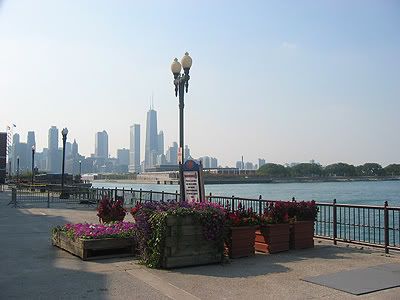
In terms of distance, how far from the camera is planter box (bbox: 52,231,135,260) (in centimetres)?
989

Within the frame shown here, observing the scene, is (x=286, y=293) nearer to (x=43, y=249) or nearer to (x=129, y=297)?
(x=129, y=297)

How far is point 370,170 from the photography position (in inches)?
6998

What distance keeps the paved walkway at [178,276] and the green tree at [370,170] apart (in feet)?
573

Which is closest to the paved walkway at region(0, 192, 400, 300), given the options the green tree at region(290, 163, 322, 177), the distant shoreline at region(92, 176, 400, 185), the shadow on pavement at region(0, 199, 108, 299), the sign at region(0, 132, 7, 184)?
the shadow on pavement at region(0, 199, 108, 299)

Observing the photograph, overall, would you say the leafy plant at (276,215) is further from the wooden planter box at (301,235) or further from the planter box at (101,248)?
the planter box at (101,248)

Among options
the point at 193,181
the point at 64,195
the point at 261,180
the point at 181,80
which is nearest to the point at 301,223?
the point at 193,181

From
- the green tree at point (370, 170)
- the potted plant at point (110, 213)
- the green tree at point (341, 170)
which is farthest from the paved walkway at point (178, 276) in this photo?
the green tree at point (370, 170)

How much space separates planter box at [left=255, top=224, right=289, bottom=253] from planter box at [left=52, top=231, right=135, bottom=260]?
282 cm

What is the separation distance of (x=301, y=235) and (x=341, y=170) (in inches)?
6594

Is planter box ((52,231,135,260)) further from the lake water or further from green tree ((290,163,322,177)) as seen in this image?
green tree ((290,163,322,177))

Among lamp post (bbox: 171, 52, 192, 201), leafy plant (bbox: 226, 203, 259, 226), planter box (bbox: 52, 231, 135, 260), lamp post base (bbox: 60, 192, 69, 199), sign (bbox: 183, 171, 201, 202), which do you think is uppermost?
lamp post (bbox: 171, 52, 192, 201)

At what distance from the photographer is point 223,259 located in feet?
30.9

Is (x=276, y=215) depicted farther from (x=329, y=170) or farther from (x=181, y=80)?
(x=329, y=170)

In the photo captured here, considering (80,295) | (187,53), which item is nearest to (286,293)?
(80,295)
